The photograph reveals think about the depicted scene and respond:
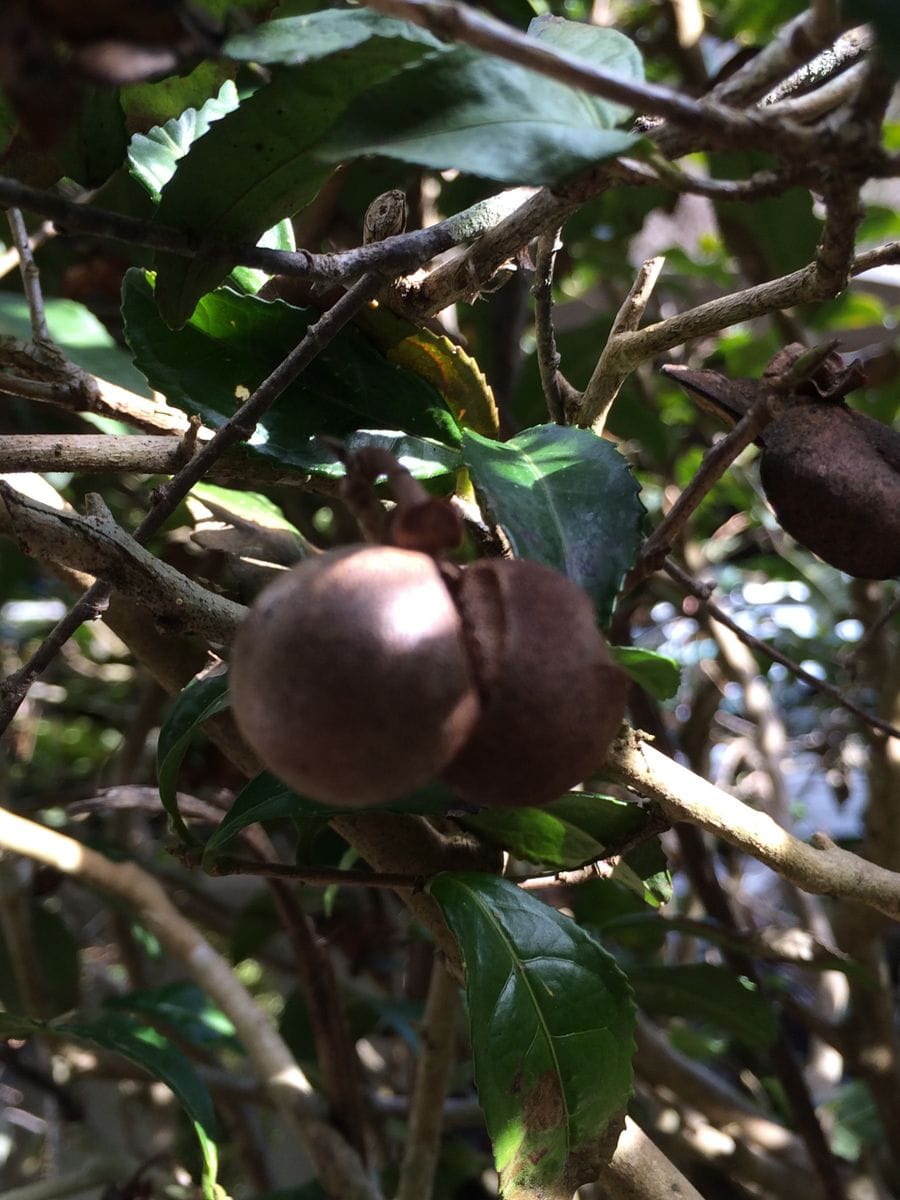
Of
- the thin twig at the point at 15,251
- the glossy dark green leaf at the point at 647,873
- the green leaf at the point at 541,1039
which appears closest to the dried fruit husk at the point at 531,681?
the green leaf at the point at 541,1039

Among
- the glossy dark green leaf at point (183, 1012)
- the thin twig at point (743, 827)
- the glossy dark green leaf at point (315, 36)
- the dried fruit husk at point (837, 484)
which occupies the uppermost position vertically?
the glossy dark green leaf at point (315, 36)

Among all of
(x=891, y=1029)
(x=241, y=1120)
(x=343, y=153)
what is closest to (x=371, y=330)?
(x=343, y=153)

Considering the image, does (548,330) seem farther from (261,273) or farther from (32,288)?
(32,288)

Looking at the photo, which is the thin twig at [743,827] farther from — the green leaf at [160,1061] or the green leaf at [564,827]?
the green leaf at [160,1061]

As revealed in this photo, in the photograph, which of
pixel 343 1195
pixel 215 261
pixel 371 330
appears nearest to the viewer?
pixel 215 261

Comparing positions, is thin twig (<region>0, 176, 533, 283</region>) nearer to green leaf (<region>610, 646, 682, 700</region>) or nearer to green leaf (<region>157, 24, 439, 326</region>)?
green leaf (<region>157, 24, 439, 326</region>)

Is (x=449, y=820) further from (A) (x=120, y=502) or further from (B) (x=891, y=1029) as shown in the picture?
(A) (x=120, y=502)
